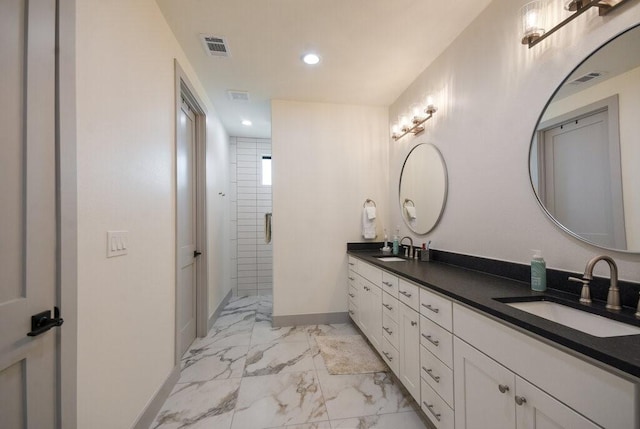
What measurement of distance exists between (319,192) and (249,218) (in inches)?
71.8

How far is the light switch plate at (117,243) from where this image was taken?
1233mm

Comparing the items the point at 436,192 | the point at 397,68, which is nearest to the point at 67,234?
the point at 436,192

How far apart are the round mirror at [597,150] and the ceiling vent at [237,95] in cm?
270

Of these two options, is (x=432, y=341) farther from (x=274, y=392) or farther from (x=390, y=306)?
(x=274, y=392)

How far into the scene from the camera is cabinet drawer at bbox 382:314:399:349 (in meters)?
1.96

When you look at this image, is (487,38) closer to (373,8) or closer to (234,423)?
(373,8)

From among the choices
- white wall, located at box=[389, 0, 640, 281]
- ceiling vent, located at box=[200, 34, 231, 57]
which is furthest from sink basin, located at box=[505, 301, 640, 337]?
ceiling vent, located at box=[200, 34, 231, 57]

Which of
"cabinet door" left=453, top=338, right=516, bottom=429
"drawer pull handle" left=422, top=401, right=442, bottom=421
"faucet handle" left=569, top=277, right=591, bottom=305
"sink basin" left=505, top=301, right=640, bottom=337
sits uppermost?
"faucet handle" left=569, top=277, right=591, bottom=305

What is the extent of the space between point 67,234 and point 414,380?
1.91 meters

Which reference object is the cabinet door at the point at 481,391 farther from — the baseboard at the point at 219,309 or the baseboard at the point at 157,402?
the baseboard at the point at 219,309

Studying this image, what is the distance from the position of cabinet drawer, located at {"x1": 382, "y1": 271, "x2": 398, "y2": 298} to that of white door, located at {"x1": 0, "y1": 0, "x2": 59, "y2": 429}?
1.79 meters

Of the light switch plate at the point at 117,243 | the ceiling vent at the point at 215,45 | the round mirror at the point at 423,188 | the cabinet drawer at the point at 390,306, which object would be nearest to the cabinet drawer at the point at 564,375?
the cabinet drawer at the point at 390,306

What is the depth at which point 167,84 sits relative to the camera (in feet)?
6.35

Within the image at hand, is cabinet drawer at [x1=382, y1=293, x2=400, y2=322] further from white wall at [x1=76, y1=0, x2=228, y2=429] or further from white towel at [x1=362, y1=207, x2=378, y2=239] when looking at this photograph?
white wall at [x1=76, y1=0, x2=228, y2=429]
